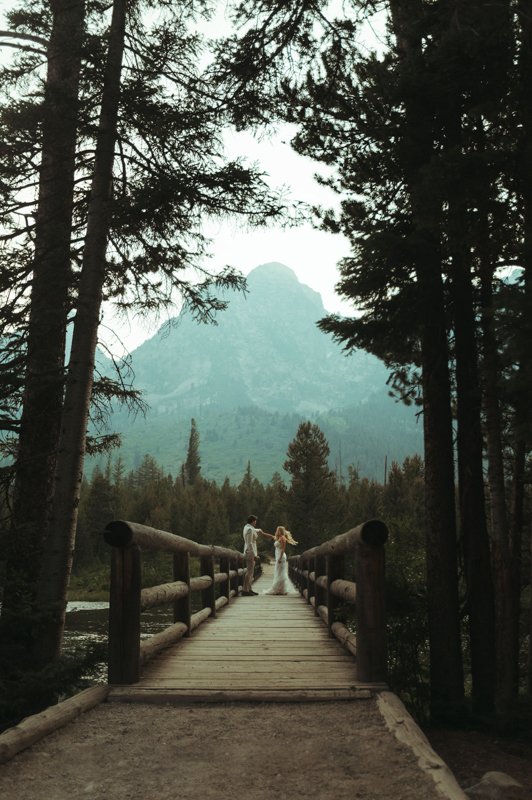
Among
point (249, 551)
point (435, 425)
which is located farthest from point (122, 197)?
point (249, 551)

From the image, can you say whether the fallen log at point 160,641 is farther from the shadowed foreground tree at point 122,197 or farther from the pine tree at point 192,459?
the pine tree at point 192,459

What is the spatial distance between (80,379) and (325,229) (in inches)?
142

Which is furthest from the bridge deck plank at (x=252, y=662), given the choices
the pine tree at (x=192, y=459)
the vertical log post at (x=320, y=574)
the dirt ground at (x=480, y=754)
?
the pine tree at (x=192, y=459)

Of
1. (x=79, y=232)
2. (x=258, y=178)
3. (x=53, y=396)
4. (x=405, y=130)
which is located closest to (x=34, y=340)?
(x=53, y=396)

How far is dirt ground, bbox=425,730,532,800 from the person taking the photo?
4.48m

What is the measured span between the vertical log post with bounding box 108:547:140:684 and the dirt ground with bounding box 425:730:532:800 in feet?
8.77

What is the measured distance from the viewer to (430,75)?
213 inches

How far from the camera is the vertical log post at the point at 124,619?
3426mm

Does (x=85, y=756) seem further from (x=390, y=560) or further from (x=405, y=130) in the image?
(x=405, y=130)

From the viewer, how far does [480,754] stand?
4.98 m

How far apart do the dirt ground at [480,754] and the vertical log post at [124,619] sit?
267cm

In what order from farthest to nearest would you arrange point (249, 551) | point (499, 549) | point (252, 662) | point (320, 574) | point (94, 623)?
point (94, 623)
point (249, 551)
point (320, 574)
point (499, 549)
point (252, 662)

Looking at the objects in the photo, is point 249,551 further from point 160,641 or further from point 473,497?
point 160,641

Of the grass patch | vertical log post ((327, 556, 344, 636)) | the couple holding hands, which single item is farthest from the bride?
the grass patch
